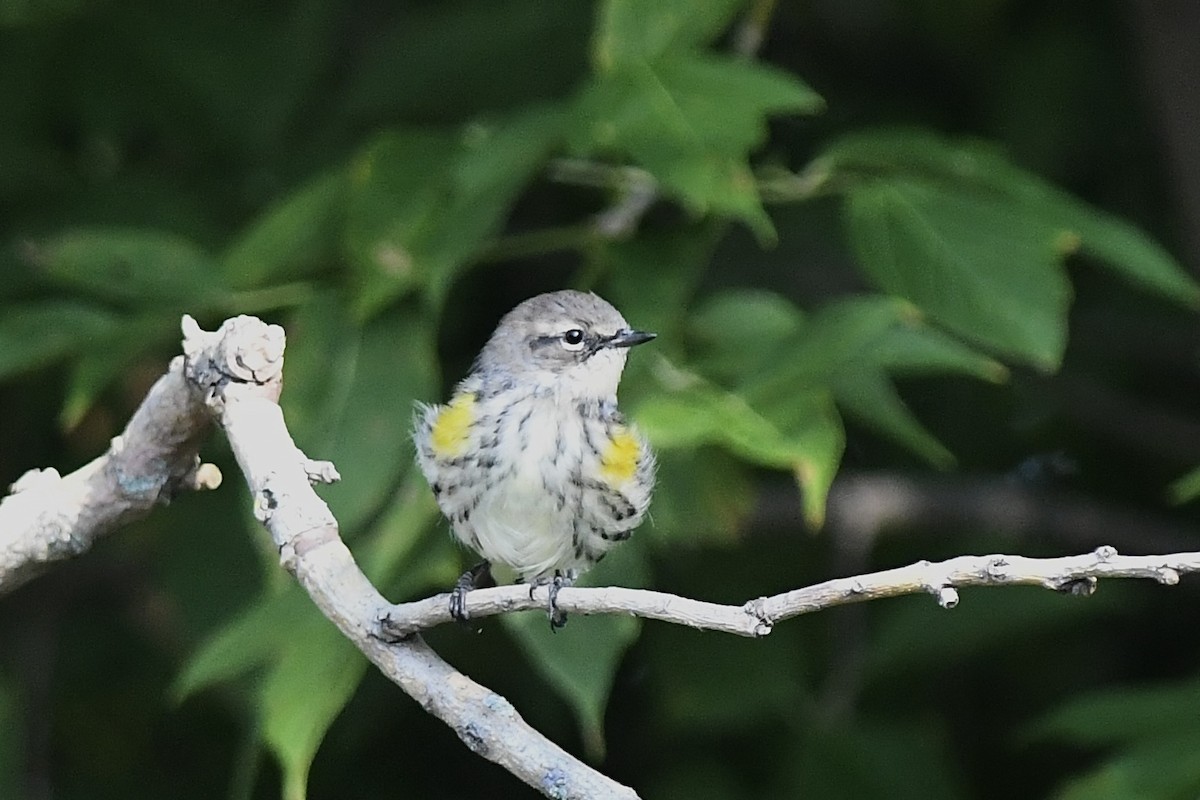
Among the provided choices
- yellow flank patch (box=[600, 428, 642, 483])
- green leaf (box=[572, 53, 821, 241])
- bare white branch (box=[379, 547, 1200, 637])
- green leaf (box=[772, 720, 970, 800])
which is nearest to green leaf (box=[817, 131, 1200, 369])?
green leaf (box=[572, 53, 821, 241])

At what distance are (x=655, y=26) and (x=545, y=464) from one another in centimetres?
86

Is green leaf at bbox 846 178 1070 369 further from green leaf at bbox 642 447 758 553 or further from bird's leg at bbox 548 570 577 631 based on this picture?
bird's leg at bbox 548 570 577 631

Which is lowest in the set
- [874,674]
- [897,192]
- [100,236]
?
[874,674]

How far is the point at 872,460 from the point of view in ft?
14.1

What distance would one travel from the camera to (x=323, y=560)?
1.94m

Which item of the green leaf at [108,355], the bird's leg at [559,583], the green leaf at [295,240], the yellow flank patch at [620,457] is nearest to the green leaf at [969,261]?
the yellow flank patch at [620,457]

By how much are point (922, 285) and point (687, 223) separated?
1.58 feet

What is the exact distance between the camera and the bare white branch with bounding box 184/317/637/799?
170cm

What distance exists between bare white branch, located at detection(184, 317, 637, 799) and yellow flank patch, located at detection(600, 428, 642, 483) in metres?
0.65

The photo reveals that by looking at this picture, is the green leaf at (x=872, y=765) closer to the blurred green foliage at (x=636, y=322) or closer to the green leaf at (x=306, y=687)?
the blurred green foliage at (x=636, y=322)

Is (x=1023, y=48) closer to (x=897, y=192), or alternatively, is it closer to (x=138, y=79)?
(x=897, y=192)

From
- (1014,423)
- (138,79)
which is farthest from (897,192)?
(138,79)

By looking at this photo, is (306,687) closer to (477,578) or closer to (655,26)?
(477,578)

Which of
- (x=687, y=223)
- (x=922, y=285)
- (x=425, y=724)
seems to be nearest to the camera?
(x=922, y=285)
